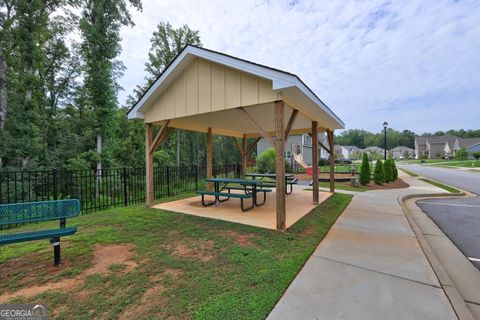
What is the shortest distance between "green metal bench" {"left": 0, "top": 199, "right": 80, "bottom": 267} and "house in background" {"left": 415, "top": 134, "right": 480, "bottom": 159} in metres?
77.5

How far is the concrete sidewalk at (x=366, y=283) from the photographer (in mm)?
2035

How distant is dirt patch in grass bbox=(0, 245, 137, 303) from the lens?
2.28 metres

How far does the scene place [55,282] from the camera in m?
2.49

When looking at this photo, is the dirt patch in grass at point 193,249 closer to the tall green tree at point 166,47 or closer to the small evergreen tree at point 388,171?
the small evergreen tree at point 388,171

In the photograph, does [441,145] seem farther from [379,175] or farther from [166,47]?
[166,47]

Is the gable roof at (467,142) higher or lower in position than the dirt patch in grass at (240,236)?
higher

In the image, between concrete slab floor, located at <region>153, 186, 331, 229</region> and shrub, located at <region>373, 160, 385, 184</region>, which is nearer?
concrete slab floor, located at <region>153, 186, 331, 229</region>

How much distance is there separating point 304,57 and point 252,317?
37.9 ft

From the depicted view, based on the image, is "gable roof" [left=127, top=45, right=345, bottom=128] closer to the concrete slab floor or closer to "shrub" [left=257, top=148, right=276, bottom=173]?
the concrete slab floor

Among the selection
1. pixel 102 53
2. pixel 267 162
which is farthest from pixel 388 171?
pixel 102 53

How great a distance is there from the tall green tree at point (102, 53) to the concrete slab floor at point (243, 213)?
260 inches

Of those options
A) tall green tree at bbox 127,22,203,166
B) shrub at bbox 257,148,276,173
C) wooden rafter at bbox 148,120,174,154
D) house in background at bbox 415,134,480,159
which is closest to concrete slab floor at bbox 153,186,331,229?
wooden rafter at bbox 148,120,174,154

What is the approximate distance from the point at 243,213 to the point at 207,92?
327cm

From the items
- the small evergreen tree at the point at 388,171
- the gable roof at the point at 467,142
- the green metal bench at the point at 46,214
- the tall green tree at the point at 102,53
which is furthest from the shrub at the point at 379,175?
the gable roof at the point at 467,142
